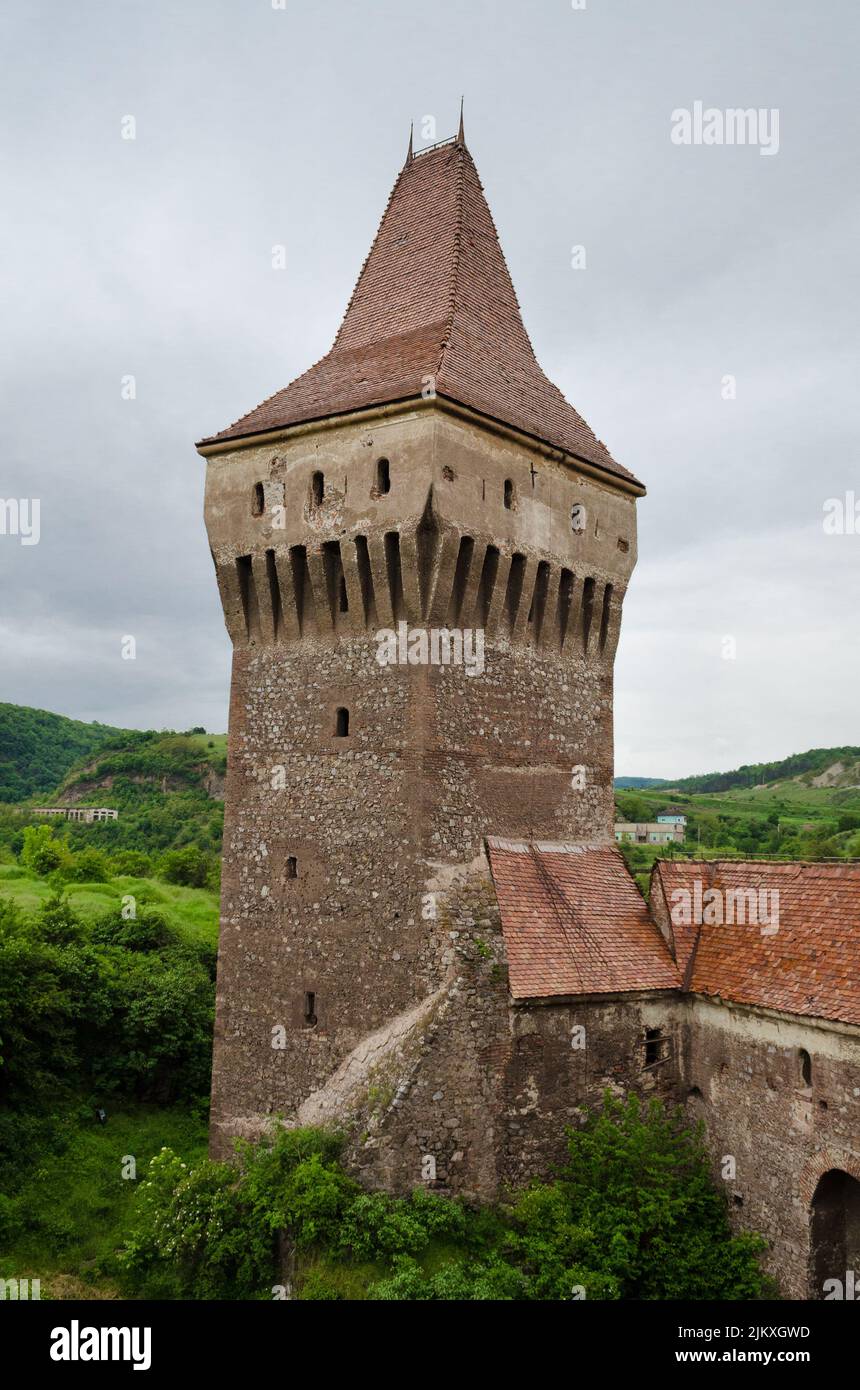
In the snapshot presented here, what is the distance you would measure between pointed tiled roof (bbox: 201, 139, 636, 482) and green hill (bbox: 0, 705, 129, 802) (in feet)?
259

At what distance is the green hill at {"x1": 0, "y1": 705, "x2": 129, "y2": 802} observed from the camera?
97250mm

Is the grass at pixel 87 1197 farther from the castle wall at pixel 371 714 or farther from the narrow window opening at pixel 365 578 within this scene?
the narrow window opening at pixel 365 578

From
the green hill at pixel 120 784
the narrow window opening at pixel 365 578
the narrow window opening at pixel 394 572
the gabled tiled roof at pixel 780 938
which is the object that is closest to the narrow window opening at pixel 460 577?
the narrow window opening at pixel 394 572

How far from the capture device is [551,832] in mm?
17047

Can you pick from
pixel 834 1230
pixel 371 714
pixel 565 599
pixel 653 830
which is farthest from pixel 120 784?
pixel 834 1230

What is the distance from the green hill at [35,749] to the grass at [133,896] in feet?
174

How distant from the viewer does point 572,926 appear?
15.9 meters

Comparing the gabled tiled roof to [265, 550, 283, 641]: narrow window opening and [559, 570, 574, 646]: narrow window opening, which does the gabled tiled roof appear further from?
[265, 550, 283, 641]: narrow window opening

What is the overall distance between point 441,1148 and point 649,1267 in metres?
2.97

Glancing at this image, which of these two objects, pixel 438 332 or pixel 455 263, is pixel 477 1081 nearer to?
pixel 438 332

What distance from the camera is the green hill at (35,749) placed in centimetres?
9725

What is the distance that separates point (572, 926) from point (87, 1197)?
10.8 m
